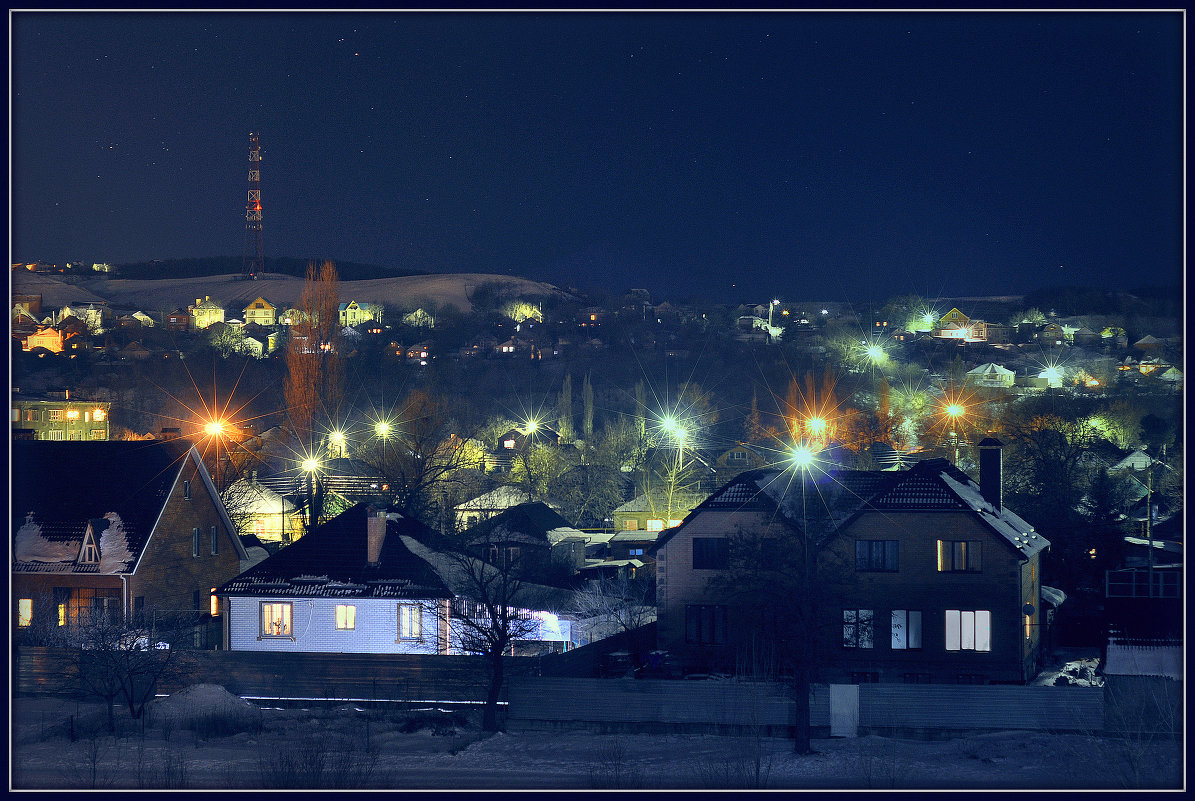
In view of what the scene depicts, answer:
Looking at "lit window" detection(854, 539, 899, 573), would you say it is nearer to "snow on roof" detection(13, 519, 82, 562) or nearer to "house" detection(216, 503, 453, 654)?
"house" detection(216, 503, 453, 654)

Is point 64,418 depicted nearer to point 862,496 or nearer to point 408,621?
point 408,621

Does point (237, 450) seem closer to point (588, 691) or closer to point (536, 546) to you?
point (536, 546)

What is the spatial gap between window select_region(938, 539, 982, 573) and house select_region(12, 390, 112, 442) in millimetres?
79766

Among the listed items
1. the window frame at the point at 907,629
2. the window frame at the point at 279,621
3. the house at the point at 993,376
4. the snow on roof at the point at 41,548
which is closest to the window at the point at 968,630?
the window frame at the point at 907,629

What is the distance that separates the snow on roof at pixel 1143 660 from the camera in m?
26.3

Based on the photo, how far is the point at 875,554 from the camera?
30.2m

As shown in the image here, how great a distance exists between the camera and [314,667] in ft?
91.2

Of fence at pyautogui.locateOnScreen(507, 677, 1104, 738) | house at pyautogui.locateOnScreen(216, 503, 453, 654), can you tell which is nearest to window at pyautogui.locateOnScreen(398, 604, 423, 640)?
house at pyautogui.locateOnScreen(216, 503, 453, 654)

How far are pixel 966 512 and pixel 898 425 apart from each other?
6463 centimetres

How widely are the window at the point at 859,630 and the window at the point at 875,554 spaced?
1.04 meters

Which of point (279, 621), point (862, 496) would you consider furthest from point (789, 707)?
point (279, 621)

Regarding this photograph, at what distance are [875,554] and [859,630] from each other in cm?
237

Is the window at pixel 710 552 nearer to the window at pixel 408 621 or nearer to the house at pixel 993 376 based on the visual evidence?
the window at pixel 408 621

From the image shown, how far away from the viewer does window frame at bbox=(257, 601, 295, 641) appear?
30.7 m
